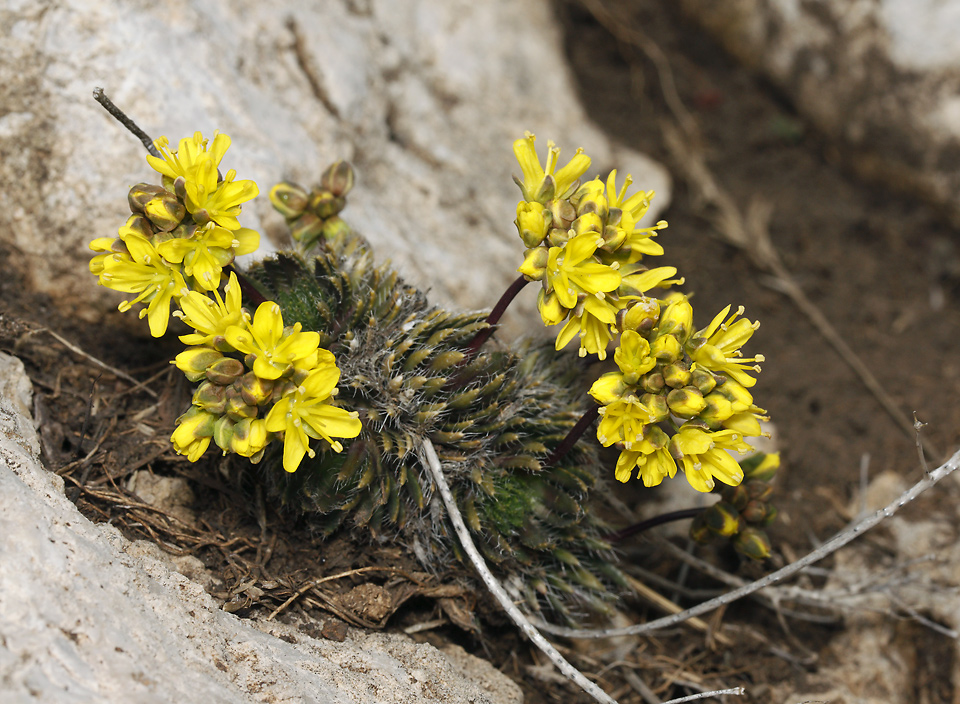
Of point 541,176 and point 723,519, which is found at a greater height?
point 541,176

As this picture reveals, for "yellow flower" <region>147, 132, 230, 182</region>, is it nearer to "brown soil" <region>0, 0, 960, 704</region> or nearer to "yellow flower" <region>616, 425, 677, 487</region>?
"brown soil" <region>0, 0, 960, 704</region>

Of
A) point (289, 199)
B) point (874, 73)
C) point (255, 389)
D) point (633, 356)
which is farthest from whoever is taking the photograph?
point (874, 73)

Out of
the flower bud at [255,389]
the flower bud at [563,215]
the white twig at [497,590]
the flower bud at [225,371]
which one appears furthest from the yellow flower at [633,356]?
the flower bud at [225,371]

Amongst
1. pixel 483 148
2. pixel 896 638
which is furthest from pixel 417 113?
pixel 896 638

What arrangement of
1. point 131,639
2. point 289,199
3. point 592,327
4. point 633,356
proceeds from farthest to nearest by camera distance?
point 289,199
point 592,327
point 633,356
point 131,639

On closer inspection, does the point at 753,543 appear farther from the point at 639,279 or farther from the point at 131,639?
the point at 131,639

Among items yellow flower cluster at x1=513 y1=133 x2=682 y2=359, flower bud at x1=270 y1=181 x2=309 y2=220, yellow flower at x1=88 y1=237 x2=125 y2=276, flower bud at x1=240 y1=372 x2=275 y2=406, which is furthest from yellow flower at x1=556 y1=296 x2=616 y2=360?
yellow flower at x1=88 y1=237 x2=125 y2=276

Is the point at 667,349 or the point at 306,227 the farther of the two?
→ the point at 306,227

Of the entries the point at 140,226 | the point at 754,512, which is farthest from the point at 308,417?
the point at 754,512
